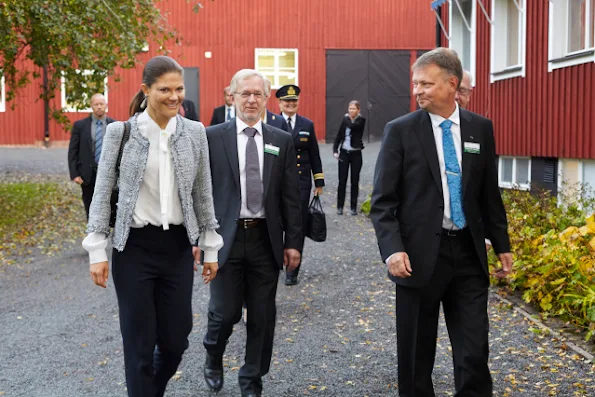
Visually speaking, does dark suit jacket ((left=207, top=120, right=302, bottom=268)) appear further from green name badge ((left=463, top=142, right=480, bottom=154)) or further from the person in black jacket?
the person in black jacket

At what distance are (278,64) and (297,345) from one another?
26731mm

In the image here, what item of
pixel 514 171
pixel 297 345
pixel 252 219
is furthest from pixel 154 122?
pixel 514 171

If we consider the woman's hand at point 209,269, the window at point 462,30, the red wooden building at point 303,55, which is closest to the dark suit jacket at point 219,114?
the woman's hand at point 209,269

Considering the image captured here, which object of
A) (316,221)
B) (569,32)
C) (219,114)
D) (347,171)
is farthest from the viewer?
(347,171)

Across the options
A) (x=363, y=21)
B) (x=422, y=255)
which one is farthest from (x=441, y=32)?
(x=422, y=255)

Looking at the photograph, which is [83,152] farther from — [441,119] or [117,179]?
[441,119]

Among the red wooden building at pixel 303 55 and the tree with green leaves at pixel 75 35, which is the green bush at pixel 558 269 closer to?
the tree with green leaves at pixel 75 35

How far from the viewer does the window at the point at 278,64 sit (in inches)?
1310

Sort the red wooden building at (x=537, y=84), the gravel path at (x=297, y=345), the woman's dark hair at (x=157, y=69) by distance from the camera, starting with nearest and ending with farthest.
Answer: the woman's dark hair at (x=157, y=69), the gravel path at (x=297, y=345), the red wooden building at (x=537, y=84)

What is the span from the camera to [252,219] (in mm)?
5684

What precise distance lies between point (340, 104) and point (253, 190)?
28.3 metres

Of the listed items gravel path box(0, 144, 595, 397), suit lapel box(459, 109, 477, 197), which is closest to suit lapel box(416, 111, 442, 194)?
suit lapel box(459, 109, 477, 197)

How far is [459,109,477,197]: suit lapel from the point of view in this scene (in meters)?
4.71

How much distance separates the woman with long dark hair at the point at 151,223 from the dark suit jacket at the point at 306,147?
17.3 feet
